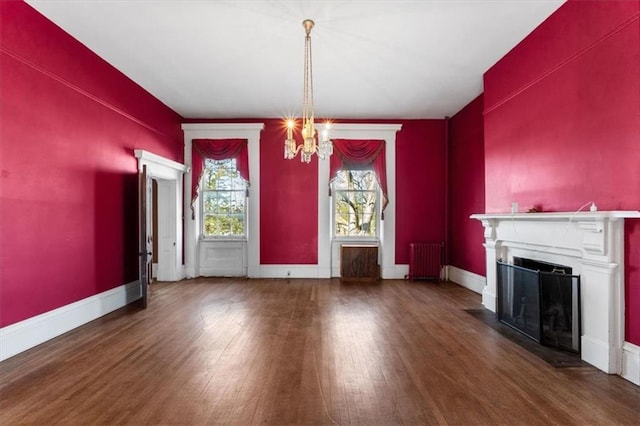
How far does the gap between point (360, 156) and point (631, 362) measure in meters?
5.03

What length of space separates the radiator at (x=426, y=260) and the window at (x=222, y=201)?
3.56 m

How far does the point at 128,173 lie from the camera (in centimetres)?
484

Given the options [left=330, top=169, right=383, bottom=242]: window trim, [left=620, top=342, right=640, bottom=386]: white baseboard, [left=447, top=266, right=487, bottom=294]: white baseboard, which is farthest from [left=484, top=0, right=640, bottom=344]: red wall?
[left=330, top=169, right=383, bottom=242]: window trim

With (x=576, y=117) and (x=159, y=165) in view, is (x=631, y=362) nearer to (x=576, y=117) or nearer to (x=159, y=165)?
(x=576, y=117)

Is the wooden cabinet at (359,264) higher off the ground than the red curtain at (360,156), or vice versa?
the red curtain at (360,156)

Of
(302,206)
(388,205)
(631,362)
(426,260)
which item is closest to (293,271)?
(302,206)

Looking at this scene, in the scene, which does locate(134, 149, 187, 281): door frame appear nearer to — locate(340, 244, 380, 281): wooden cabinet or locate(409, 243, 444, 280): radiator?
locate(340, 244, 380, 281): wooden cabinet

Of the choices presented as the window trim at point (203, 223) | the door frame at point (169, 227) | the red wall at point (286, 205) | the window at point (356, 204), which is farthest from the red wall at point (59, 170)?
the window at point (356, 204)

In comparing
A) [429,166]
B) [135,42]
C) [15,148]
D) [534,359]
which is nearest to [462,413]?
[534,359]

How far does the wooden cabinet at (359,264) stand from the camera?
651 centimetres

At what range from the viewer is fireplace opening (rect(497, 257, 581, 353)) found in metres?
2.96

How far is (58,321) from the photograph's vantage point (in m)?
3.51

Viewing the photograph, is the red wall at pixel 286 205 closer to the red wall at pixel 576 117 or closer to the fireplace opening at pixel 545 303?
the red wall at pixel 576 117

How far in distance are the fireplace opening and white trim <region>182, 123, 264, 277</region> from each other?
460 centimetres
